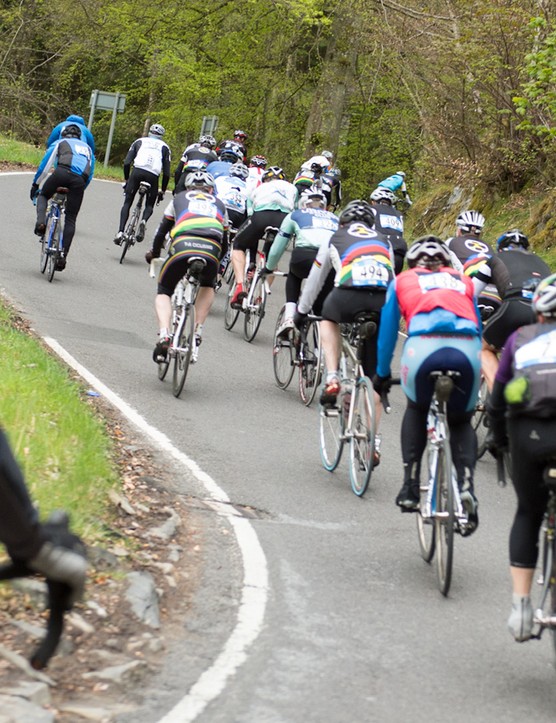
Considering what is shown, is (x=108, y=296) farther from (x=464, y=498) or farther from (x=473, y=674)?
(x=473, y=674)

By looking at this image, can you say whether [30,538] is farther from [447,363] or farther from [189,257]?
[189,257]

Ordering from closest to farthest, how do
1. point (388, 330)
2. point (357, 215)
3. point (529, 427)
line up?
point (529, 427)
point (388, 330)
point (357, 215)

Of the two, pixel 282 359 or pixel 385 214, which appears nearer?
pixel 282 359

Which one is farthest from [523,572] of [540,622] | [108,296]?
[108,296]

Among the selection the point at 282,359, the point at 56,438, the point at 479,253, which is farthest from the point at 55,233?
the point at 56,438

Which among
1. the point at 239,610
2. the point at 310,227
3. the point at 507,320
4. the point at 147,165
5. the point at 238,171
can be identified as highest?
the point at 238,171

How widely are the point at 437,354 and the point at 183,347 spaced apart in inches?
194

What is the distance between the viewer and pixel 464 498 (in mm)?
7227

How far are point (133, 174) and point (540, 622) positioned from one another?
16.1 meters

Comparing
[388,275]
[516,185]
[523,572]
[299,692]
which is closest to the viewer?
[299,692]

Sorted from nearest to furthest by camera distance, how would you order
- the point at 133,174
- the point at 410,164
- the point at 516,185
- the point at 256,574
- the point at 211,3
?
the point at 256,574 → the point at 133,174 → the point at 516,185 → the point at 211,3 → the point at 410,164

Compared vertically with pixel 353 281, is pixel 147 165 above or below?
above

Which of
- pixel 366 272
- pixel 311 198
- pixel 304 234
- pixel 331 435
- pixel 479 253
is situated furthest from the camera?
pixel 311 198

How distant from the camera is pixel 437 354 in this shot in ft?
24.3
